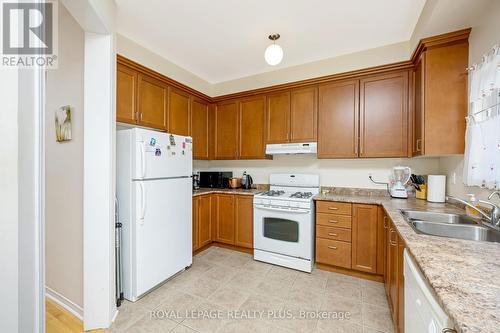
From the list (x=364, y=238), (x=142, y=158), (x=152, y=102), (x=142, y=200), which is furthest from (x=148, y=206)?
(x=364, y=238)

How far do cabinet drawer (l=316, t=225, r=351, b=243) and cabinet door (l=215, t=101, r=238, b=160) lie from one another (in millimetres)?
1673

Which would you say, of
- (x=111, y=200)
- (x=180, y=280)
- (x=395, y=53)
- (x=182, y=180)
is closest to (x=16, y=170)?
(x=111, y=200)

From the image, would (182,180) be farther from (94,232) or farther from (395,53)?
(395,53)

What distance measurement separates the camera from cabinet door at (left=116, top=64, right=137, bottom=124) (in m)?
2.24

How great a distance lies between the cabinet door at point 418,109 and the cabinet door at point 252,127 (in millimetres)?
1830

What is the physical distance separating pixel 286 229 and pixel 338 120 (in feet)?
5.08

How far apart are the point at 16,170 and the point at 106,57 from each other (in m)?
1.22

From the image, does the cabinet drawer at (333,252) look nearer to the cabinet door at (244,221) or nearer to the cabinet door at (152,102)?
the cabinet door at (244,221)

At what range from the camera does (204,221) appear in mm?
3166

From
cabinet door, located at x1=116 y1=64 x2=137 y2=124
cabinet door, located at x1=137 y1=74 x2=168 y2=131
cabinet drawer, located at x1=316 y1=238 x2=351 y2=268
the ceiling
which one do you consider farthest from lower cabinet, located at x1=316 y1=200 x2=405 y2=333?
cabinet door, located at x1=116 y1=64 x2=137 y2=124

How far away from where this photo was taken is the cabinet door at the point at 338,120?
8.90 feet

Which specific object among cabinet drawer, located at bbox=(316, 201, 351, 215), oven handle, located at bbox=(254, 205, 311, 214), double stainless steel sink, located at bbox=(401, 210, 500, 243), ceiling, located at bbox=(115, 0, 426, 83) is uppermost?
ceiling, located at bbox=(115, 0, 426, 83)

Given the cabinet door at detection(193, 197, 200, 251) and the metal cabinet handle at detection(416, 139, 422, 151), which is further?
the cabinet door at detection(193, 197, 200, 251)

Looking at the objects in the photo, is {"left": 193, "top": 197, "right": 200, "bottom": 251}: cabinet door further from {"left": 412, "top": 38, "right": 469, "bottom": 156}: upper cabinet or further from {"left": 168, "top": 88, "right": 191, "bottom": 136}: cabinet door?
{"left": 412, "top": 38, "right": 469, "bottom": 156}: upper cabinet
